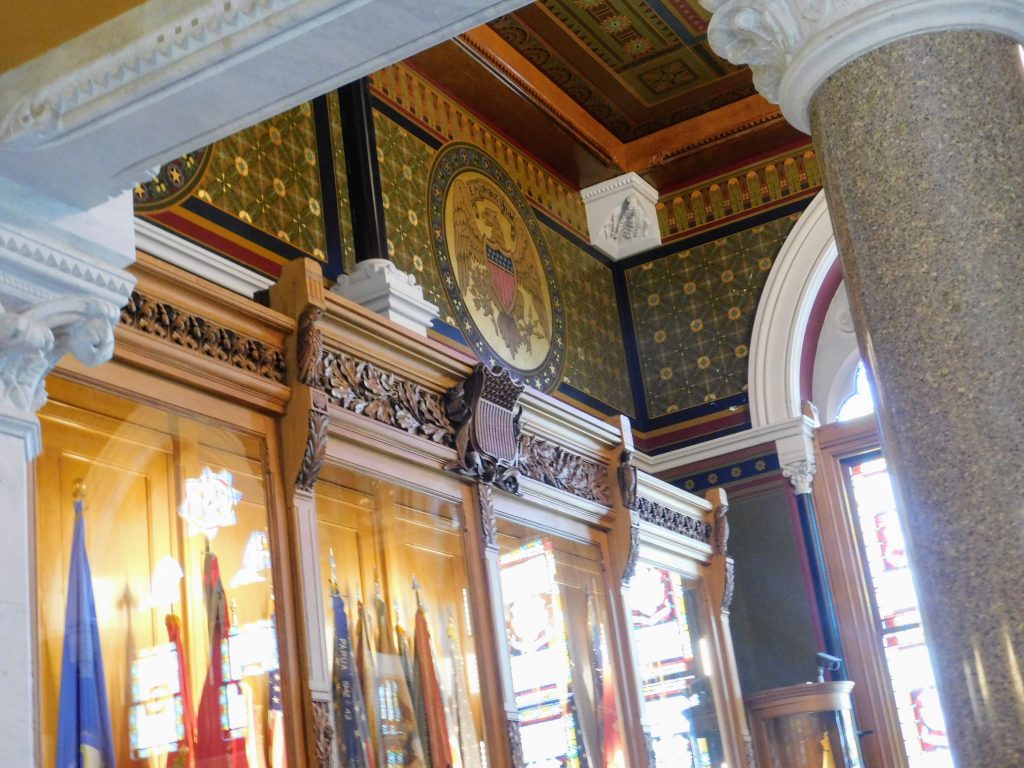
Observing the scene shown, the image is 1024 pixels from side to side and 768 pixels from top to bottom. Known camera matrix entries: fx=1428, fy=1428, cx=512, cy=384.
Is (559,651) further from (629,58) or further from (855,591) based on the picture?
(629,58)

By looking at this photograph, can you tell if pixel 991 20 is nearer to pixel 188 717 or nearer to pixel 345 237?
pixel 188 717

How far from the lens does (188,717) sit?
4320 mm

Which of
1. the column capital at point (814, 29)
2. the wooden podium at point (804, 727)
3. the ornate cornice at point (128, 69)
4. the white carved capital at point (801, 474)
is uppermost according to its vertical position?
the white carved capital at point (801, 474)

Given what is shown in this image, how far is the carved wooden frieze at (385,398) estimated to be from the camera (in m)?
5.23

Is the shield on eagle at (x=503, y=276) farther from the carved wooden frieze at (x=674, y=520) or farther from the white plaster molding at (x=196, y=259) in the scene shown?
the white plaster molding at (x=196, y=259)

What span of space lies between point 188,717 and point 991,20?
302cm

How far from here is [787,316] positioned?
9.58 metres

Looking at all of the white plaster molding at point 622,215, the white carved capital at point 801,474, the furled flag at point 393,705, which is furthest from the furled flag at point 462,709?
the white plaster molding at point 622,215

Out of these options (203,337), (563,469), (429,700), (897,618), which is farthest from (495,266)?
(203,337)

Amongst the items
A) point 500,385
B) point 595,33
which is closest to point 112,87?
point 500,385

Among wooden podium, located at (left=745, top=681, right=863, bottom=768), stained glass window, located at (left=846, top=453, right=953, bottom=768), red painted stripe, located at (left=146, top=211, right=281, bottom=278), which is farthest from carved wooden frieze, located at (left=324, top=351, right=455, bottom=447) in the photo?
stained glass window, located at (left=846, top=453, right=953, bottom=768)

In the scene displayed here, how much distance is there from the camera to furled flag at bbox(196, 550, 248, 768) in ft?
14.3

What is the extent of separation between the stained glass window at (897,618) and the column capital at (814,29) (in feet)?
20.2

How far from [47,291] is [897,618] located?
22.1 feet
